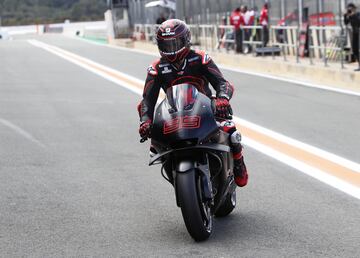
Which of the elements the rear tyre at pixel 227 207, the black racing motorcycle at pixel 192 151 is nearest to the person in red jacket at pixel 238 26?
the rear tyre at pixel 227 207

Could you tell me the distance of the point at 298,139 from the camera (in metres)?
11.1

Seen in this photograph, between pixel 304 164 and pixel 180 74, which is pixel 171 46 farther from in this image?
pixel 304 164

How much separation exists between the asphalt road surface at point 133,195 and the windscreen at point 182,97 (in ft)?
3.10

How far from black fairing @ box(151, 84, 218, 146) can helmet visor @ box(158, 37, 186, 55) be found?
0.32m

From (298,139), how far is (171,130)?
17.9 ft

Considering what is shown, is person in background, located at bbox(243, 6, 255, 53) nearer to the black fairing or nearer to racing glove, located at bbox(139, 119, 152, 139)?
racing glove, located at bbox(139, 119, 152, 139)

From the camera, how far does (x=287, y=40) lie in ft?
84.8

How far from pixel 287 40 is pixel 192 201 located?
2065 cm

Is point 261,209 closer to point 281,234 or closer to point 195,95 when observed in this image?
point 281,234

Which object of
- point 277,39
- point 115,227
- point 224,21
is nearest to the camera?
point 115,227

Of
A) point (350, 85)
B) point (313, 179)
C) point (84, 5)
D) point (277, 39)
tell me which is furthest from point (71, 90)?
point (84, 5)

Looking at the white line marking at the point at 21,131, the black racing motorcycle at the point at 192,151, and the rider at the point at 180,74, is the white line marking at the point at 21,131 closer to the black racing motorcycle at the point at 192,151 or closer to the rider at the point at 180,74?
the rider at the point at 180,74

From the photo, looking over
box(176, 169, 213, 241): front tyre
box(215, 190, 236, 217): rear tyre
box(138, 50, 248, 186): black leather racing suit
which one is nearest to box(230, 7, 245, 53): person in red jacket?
box(215, 190, 236, 217): rear tyre

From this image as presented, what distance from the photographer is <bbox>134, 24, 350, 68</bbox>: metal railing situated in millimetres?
21984
